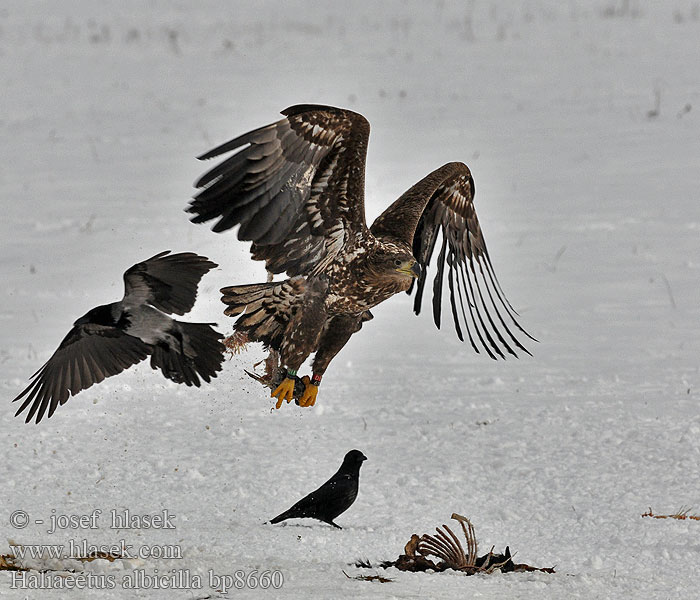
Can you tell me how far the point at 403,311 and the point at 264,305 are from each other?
489 cm

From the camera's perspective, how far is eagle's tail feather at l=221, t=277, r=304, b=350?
18.2 ft

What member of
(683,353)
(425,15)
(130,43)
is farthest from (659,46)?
(683,353)

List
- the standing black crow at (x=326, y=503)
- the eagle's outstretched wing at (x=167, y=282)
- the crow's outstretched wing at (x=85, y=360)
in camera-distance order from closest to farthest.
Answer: the eagle's outstretched wing at (x=167, y=282), the crow's outstretched wing at (x=85, y=360), the standing black crow at (x=326, y=503)

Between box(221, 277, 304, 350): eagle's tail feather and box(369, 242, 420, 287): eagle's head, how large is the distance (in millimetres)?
384

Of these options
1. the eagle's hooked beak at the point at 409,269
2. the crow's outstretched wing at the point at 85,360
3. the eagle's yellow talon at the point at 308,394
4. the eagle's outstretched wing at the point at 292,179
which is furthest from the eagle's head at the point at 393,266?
the crow's outstretched wing at the point at 85,360

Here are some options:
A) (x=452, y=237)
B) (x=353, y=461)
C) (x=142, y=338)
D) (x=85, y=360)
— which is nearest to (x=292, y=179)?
(x=142, y=338)

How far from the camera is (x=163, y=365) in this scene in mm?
5863

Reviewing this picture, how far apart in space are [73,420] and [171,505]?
146cm

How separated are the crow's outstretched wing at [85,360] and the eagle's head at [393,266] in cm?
126

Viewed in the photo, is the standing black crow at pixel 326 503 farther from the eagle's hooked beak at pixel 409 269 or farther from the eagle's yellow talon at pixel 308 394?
the eagle's hooked beak at pixel 409 269

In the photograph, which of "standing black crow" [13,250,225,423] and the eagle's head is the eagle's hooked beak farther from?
"standing black crow" [13,250,225,423]

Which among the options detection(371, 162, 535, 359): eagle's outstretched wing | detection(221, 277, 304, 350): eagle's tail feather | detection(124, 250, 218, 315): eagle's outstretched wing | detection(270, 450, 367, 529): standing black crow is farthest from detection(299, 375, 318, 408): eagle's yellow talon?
detection(371, 162, 535, 359): eagle's outstretched wing

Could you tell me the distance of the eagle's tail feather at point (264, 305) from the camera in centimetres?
555

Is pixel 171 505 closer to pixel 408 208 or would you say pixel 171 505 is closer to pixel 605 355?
pixel 408 208
